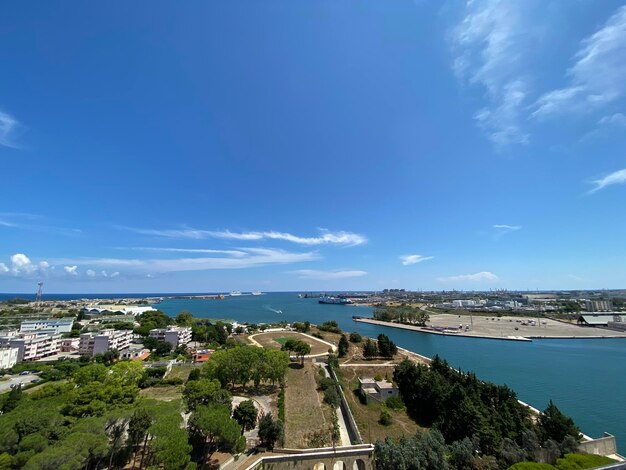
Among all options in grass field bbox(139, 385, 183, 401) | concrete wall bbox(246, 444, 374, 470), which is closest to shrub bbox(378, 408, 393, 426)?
concrete wall bbox(246, 444, 374, 470)

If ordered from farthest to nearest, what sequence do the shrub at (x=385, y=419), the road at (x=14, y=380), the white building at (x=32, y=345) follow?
the white building at (x=32, y=345) → the road at (x=14, y=380) → the shrub at (x=385, y=419)

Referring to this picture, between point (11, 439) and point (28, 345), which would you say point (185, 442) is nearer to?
point (11, 439)

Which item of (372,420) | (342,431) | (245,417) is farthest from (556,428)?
(245,417)

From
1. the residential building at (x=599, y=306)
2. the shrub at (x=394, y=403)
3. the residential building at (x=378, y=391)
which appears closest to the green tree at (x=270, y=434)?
the residential building at (x=378, y=391)

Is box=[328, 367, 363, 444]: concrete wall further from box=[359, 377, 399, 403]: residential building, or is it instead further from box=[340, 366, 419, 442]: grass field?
box=[359, 377, 399, 403]: residential building

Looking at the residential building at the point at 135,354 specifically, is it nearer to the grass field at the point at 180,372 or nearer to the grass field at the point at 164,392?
the grass field at the point at 180,372

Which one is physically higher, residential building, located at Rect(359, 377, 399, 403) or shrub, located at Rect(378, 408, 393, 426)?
residential building, located at Rect(359, 377, 399, 403)

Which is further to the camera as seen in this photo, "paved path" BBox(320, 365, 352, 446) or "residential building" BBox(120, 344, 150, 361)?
"residential building" BBox(120, 344, 150, 361)
